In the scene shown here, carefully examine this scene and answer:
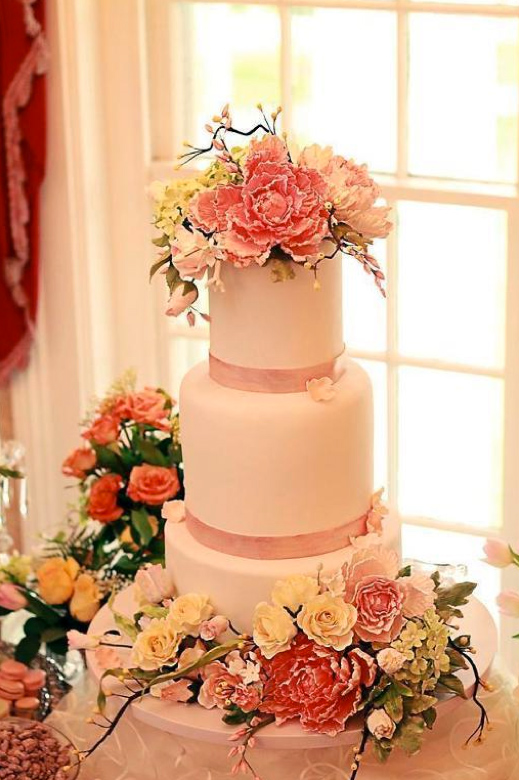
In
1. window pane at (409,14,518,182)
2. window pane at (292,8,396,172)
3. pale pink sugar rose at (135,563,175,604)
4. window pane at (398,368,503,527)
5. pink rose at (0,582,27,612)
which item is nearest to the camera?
pale pink sugar rose at (135,563,175,604)

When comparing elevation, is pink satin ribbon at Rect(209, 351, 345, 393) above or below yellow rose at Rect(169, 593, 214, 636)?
above

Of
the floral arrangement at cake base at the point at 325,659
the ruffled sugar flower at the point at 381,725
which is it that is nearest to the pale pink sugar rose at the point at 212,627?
the floral arrangement at cake base at the point at 325,659

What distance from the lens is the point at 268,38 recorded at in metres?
2.61

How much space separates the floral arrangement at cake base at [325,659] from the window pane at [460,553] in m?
0.92

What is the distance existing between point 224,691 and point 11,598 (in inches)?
21.9

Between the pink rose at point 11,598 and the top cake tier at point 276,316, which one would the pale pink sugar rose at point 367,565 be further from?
the pink rose at point 11,598

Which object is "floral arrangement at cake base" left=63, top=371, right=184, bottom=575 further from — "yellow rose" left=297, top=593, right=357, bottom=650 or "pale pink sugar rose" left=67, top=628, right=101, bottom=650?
"yellow rose" left=297, top=593, right=357, bottom=650

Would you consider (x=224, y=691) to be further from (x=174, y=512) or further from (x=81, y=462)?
(x=81, y=462)

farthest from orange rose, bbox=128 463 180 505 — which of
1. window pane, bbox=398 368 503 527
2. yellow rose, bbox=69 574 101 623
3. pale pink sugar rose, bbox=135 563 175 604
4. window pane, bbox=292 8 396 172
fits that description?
window pane, bbox=292 8 396 172

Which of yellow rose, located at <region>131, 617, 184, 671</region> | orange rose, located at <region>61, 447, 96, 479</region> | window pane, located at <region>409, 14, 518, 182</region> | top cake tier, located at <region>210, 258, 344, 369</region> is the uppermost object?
window pane, located at <region>409, 14, 518, 182</region>

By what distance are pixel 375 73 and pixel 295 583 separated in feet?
3.83

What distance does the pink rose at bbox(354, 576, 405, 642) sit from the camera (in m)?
1.72

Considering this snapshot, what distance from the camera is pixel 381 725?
1.68 m

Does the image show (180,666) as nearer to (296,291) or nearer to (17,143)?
(296,291)
